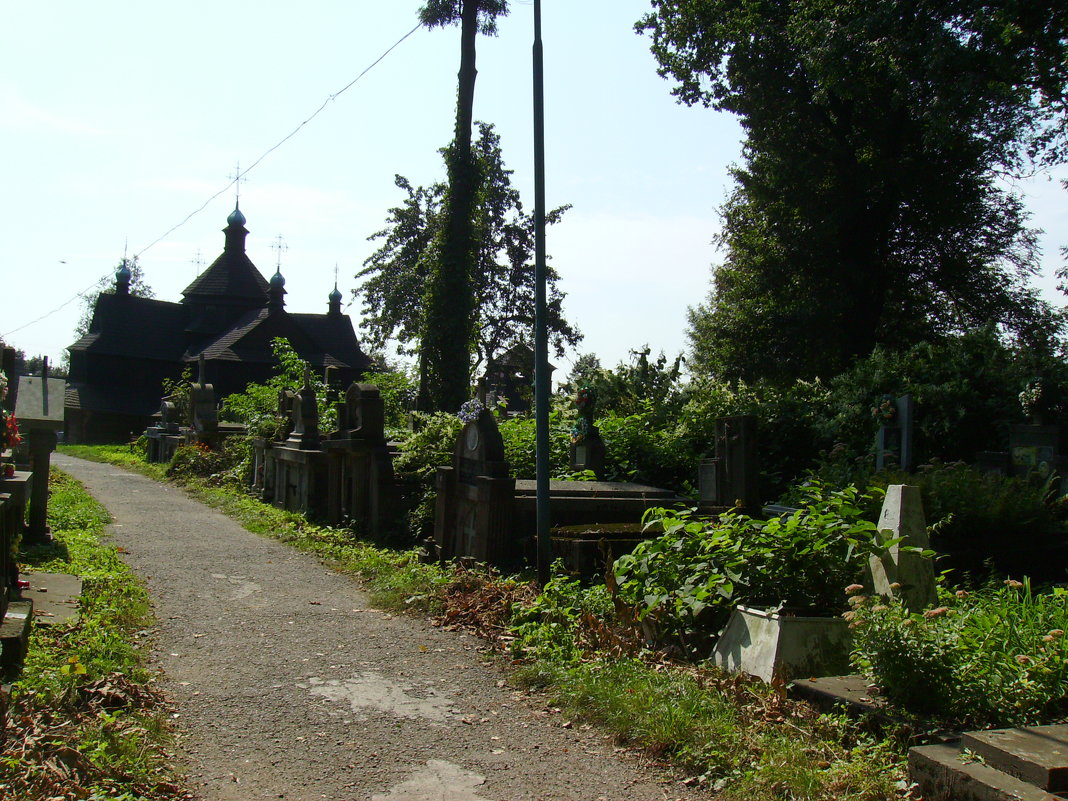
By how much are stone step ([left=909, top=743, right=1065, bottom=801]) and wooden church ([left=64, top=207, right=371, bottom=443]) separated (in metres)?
42.1

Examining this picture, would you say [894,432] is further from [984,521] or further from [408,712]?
[408,712]

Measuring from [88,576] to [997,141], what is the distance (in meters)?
19.5

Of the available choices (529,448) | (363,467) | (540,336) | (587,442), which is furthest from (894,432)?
(363,467)

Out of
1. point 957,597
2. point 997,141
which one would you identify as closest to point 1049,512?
point 957,597

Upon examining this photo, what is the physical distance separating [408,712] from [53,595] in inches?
125

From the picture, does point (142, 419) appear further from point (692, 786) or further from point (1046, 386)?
point (692, 786)

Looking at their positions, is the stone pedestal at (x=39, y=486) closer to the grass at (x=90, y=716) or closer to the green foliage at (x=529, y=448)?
the grass at (x=90, y=716)

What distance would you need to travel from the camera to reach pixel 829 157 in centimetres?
2261

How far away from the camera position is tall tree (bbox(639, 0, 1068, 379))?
18.8 meters

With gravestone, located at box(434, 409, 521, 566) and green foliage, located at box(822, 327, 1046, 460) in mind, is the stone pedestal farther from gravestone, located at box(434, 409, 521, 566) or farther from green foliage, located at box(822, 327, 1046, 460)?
green foliage, located at box(822, 327, 1046, 460)

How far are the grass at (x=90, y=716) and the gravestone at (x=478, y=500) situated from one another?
296cm

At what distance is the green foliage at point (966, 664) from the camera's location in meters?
3.90

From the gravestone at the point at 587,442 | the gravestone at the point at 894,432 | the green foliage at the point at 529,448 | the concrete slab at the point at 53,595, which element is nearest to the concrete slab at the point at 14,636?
the concrete slab at the point at 53,595

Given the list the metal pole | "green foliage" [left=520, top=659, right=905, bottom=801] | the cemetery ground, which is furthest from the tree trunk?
"green foliage" [left=520, top=659, right=905, bottom=801]
